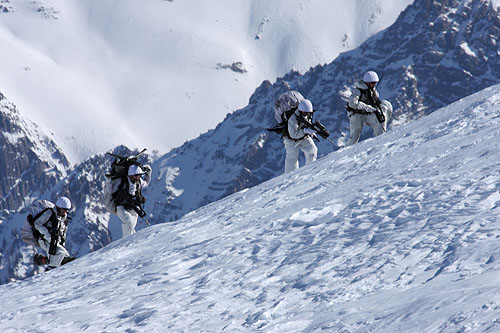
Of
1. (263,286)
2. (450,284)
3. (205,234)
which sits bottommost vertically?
(450,284)

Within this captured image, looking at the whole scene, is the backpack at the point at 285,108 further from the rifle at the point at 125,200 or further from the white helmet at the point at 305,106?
the rifle at the point at 125,200

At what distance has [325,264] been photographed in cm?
1005

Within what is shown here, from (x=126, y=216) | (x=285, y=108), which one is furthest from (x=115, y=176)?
(x=285, y=108)

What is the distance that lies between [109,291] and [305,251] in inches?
116

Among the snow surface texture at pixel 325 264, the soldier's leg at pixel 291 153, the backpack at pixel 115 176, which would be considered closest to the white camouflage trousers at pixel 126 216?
the backpack at pixel 115 176

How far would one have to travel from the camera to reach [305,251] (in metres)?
10.9

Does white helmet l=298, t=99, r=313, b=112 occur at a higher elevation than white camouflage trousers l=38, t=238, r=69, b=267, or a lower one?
higher

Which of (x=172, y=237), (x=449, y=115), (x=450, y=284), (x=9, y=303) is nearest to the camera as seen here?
(x=450, y=284)

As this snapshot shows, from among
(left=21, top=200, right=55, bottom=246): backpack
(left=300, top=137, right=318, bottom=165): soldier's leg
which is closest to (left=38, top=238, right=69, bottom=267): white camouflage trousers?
(left=21, top=200, right=55, bottom=246): backpack

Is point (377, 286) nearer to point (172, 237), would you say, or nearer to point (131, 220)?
point (172, 237)

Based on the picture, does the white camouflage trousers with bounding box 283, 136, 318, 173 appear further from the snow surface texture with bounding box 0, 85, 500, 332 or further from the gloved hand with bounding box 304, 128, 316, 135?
the snow surface texture with bounding box 0, 85, 500, 332

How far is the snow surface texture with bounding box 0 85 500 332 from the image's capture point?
8.28 meters

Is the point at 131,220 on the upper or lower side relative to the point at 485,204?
upper

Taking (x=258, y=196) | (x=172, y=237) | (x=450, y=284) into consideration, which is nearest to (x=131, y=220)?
(x=258, y=196)
